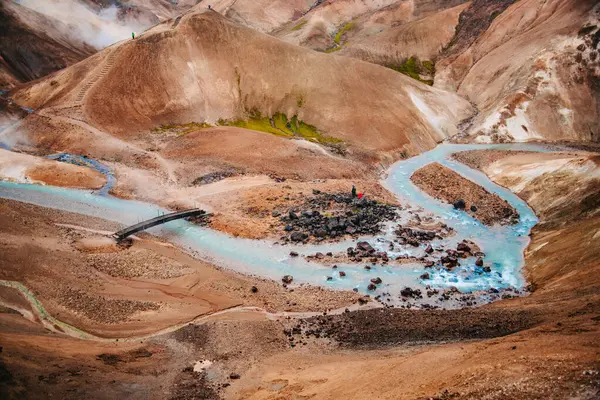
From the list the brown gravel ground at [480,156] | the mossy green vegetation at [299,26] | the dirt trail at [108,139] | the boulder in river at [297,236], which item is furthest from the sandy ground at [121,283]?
the mossy green vegetation at [299,26]

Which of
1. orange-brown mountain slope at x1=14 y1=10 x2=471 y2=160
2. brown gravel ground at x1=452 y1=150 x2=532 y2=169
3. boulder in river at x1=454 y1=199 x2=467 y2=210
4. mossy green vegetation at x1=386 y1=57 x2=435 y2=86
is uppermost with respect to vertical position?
mossy green vegetation at x1=386 y1=57 x2=435 y2=86

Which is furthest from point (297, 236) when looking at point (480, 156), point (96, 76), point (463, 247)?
point (96, 76)

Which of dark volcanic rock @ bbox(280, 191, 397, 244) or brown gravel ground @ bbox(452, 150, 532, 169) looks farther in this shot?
brown gravel ground @ bbox(452, 150, 532, 169)

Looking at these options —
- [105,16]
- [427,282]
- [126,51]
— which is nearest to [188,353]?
[427,282]

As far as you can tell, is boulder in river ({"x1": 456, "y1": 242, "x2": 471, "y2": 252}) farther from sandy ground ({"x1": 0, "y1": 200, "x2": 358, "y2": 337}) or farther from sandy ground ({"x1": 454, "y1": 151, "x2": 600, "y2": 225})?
sandy ground ({"x1": 0, "y1": 200, "x2": 358, "y2": 337})

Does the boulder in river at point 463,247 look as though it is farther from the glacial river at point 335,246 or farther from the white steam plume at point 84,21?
→ the white steam plume at point 84,21

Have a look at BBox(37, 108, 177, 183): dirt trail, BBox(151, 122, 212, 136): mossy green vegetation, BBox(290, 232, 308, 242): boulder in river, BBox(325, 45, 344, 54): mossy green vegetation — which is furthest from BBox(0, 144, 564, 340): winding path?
BBox(325, 45, 344, 54): mossy green vegetation

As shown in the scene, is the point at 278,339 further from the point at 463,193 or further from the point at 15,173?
the point at 15,173

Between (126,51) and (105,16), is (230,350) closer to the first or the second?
(126,51)
